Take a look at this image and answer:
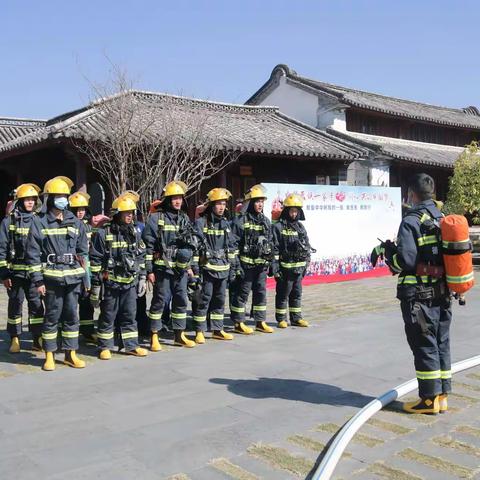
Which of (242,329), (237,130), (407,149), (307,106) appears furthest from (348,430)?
(407,149)

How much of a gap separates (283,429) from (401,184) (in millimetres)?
19618

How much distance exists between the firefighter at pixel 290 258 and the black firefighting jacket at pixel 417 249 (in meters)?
3.63

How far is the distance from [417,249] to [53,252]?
375 cm

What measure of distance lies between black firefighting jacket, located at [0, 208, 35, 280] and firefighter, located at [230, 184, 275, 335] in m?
2.79

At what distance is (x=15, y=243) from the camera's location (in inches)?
272

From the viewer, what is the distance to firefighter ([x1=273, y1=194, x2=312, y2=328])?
27.5 ft

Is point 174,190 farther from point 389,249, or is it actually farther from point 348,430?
point 348,430

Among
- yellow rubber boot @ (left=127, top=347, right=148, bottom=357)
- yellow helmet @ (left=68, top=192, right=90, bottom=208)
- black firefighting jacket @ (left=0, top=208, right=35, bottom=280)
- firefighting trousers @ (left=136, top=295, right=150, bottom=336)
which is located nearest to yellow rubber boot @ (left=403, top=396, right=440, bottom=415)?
yellow rubber boot @ (left=127, top=347, right=148, bottom=357)

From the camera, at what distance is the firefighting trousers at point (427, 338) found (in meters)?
4.62

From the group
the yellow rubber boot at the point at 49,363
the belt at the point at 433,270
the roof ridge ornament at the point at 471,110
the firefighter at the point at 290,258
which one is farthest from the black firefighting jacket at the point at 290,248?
the roof ridge ornament at the point at 471,110

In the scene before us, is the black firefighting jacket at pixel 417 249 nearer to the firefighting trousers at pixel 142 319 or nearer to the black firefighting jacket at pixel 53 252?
the black firefighting jacket at pixel 53 252

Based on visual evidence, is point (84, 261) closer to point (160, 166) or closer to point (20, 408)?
point (20, 408)

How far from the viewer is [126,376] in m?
5.95

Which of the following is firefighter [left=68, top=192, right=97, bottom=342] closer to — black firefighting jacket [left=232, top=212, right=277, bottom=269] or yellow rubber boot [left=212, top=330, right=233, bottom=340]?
yellow rubber boot [left=212, top=330, right=233, bottom=340]
